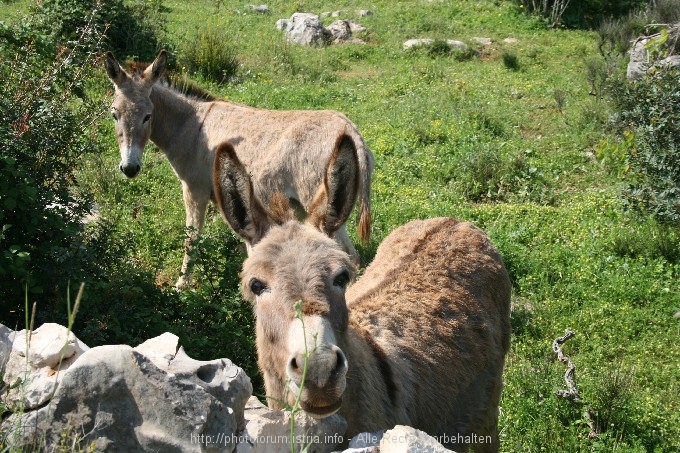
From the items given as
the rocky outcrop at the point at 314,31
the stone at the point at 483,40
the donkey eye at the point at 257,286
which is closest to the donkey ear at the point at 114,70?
the donkey eye at the point at 257,286

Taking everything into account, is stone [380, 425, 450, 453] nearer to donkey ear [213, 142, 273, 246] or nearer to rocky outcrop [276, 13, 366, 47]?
donkey ear [213, 142, 273, 246]

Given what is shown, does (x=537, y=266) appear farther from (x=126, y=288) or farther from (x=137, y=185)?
(x=137, y=185)

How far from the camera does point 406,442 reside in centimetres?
265

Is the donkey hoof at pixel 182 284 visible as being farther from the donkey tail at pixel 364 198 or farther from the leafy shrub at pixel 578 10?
the leafy shrub at pixel 578 10

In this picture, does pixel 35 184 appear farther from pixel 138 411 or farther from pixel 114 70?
pixel 114 70

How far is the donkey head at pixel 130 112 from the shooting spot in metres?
7.45

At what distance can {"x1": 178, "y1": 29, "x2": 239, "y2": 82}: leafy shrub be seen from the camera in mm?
12891

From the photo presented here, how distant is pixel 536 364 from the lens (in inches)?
221

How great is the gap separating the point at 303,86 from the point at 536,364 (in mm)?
8309

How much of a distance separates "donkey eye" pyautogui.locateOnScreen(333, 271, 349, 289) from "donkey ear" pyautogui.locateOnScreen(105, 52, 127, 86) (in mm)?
5122

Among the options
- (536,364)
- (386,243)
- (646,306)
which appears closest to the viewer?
(386,243)

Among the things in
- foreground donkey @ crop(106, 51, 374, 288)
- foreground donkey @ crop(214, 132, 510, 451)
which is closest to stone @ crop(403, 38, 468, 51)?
foreground donkey @ crop(106, 51, 374, 288)

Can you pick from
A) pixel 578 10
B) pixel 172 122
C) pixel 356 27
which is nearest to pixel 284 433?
pixel 172 122

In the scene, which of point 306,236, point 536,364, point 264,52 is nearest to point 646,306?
point 536,364
